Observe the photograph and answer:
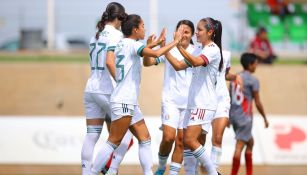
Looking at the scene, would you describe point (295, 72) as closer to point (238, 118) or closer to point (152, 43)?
point (238, 118)

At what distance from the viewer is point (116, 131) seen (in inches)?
532

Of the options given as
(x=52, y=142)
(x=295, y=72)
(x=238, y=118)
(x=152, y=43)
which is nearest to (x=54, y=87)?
(x=52, y=142)

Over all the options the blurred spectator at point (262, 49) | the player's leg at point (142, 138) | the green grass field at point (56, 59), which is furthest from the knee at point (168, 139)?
the green grass field at point (56, 59)

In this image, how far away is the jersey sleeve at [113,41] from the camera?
45.0 feet

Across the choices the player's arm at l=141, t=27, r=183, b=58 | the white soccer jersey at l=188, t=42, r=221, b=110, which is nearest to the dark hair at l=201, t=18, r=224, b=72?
the white soccer jersey at l=188, t=42, r=221, b=110

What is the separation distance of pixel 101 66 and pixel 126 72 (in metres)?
0.67

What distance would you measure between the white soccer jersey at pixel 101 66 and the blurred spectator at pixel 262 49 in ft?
39.3

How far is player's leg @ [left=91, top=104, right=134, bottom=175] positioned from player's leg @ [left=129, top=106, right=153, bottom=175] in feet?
0.60

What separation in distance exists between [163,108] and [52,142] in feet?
18.5

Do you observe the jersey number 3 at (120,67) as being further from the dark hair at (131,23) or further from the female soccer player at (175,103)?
the female soccer player at (175,103)

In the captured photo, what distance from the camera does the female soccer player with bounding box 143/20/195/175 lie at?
14.7 m

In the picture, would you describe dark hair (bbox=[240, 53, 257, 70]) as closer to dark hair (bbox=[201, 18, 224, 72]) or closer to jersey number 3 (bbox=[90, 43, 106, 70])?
dark hair (bbox=[201, 18, 224, 72])

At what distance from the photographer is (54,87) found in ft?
77.8

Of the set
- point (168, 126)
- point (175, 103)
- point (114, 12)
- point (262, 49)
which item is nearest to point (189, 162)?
point (168, 126)
